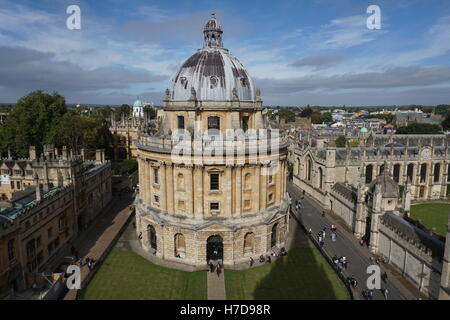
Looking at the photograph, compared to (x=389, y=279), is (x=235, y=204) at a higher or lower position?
higher

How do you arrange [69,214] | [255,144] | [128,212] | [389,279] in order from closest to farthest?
[389,279]
[255,144]
[69,214]
[128,212]

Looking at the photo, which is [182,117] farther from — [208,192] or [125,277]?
[125,277]


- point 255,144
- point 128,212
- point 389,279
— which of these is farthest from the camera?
point 128,212

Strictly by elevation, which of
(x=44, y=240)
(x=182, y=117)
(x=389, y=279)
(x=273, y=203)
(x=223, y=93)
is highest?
(x=223, y=93)

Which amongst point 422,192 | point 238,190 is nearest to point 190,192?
point 238,190

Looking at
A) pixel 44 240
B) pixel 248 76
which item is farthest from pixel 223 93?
pixel 44 240

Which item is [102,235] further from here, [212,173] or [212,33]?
[212,33]
